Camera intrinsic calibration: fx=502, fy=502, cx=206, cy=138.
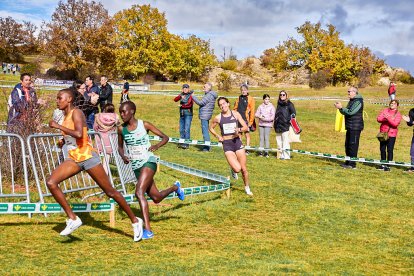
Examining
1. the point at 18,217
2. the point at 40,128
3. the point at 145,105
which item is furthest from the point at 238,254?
the point at 145,105

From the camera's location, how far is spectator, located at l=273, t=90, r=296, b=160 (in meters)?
14.9

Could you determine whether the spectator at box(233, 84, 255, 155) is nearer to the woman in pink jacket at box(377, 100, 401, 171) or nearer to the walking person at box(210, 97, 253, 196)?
the woman in pink jacket at box(377, 100, 401, 171)

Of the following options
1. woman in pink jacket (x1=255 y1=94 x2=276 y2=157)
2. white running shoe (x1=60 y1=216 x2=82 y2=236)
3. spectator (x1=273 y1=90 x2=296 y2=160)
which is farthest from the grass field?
woman in pink jacket (x1=255 y1=94 x2=276 y2=157)

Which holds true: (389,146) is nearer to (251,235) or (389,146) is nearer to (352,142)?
(352,142)

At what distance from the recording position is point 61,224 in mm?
7398

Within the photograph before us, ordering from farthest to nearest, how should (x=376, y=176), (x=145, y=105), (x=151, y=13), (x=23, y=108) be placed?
(x=151, y=13), (x=145, y=105), (x=376, y=176), (x=23, y=108)

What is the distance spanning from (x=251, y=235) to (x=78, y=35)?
186ft

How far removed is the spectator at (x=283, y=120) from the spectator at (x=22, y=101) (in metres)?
7.38

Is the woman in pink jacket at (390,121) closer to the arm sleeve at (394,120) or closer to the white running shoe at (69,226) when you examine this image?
the arm sleeve at (394,120)

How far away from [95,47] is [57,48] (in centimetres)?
467

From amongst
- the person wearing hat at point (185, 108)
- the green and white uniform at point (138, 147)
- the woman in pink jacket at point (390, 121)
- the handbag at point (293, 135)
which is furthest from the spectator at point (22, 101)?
the woman in pink jacket at point (390, 121)

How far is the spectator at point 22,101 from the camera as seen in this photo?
368 inches

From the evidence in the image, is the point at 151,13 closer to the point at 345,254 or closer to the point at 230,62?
the point at 230,62

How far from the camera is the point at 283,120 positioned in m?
15.0
